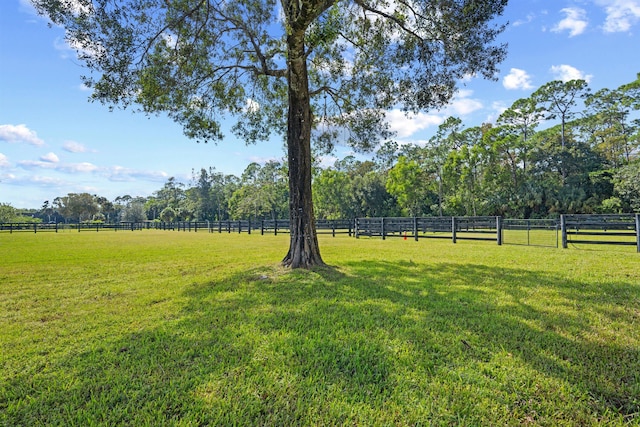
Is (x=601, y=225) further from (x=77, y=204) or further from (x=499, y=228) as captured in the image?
(x=77, y=204)

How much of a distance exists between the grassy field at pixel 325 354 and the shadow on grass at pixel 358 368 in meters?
0.01

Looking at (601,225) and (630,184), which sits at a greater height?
(630,184)

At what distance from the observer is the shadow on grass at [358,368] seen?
190cm

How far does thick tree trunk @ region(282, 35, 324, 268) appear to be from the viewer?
22.1ft

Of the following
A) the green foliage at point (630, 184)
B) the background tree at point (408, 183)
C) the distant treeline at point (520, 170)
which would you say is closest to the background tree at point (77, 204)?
the distant treeline at point (520, 170)

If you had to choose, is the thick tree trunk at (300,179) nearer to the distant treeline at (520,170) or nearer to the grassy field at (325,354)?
the grassy field at (325,354)

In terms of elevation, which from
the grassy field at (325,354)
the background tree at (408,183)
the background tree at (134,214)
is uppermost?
the background tree at (408,183)

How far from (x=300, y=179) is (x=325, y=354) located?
15.2 feet

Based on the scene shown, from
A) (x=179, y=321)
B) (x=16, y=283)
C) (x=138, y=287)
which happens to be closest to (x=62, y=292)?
(x=138, y=287)

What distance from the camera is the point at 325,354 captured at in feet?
8.55

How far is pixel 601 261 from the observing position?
723 centimetres

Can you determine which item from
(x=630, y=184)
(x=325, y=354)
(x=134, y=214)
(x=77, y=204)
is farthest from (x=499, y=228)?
(x=134, y=214)

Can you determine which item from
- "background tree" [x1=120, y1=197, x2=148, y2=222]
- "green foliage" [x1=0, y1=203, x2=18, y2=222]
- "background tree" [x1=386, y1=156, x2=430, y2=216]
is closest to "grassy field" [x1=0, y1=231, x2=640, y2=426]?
"background tree" [x1=386, y1=156, x2=430, y2=216]

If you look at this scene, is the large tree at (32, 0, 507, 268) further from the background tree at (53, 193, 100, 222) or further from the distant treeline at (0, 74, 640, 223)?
the background tree at (53, 193, 100, 222)
